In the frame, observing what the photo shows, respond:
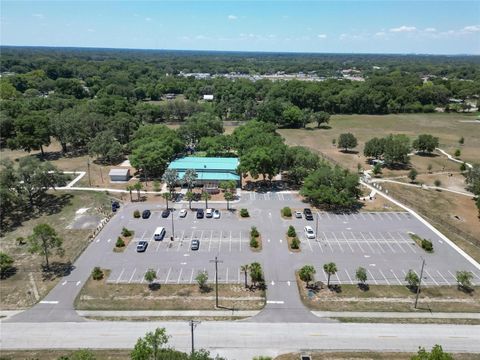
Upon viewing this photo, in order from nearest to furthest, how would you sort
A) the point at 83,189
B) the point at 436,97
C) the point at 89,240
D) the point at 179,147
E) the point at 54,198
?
the point at 89,240
the point at 54,198
the point at 83,189
the point at 179,147
the point at 436,97

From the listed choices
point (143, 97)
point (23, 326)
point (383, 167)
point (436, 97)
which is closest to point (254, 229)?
point (23, 326)

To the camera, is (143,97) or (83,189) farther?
(143,97)

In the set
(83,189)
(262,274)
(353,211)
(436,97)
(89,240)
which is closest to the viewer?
(262,274)

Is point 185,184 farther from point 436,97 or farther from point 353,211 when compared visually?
point 436,97

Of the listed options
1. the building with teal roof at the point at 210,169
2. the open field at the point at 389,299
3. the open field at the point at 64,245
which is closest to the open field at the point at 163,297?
the open field at the point at 64,245

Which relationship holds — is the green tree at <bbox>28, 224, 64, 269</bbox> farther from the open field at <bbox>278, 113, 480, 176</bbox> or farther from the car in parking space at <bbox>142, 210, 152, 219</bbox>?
the open field at <bbox>278, 113, 480, 176</bbox>

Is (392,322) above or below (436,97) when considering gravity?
below

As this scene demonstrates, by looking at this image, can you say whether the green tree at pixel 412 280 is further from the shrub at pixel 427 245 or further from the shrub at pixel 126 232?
the shrub at pixel 126 232

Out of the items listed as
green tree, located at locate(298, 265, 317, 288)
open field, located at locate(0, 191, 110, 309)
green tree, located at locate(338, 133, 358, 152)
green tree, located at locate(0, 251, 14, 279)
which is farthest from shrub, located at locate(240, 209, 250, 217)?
green tree, located at locate(338, 133, 358, 152)
